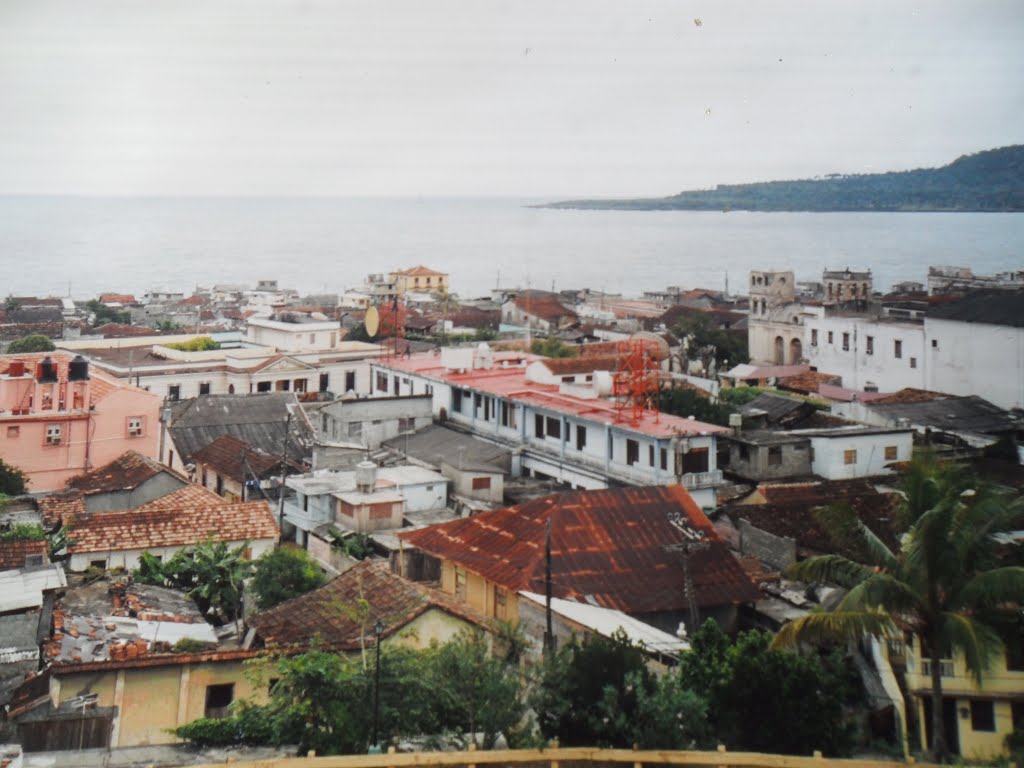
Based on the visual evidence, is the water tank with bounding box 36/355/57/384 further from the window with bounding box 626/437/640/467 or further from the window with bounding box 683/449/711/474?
the window with bounding box 683/449/711/474

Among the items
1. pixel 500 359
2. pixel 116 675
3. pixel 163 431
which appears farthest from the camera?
pixel 500 359

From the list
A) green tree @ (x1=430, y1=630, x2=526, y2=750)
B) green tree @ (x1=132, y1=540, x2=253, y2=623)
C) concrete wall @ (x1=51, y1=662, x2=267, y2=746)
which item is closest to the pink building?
green tree @ (x1=132, y1=540, x2=253, y2=623)

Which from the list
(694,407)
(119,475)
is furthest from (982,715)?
(694,407)

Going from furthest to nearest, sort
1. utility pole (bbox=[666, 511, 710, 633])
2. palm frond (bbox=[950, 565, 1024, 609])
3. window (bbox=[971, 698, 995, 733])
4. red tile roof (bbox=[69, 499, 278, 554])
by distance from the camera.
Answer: red tile roof (bbox=[69, 499, 278, 554]) < utility pole (bbox=[666, 511, 710, 633]) < window (bbox=[971, 698, 995, 733]) < palm frond (bbox=[950, 565, 1024, 609])

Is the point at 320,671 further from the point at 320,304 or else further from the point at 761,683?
the point at 320,304

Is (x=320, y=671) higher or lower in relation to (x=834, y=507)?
lower

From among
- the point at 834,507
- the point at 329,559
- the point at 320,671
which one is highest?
the point at 834,507

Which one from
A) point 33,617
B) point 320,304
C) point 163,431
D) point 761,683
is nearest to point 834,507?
point 761,683
